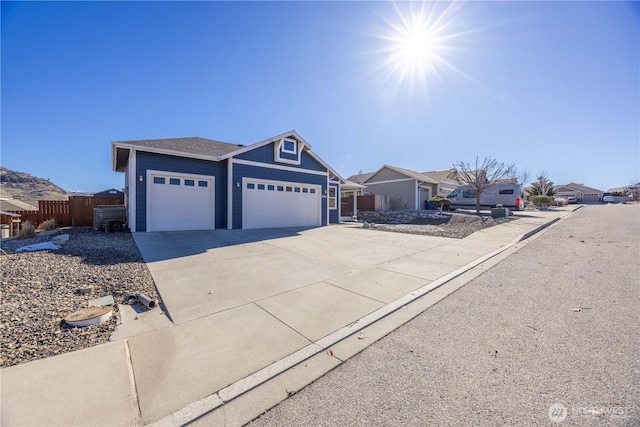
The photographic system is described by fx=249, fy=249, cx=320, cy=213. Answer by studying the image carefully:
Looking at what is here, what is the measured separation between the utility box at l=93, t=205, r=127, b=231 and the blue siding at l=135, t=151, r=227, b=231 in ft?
5.01

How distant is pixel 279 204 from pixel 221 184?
3.15 m

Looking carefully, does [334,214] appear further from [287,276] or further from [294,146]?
[287,276]

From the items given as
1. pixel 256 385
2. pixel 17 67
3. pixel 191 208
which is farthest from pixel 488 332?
pixel 17 67

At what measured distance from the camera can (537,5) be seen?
7.74m

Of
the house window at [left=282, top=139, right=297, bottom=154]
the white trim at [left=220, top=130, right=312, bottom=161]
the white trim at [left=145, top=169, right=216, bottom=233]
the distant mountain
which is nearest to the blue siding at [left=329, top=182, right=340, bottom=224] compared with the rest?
the white trim at [left=220, top=130, right=312, bottom=161]

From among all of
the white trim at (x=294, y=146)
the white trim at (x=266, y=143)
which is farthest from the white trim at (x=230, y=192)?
the white trim at (x=294, y=146)

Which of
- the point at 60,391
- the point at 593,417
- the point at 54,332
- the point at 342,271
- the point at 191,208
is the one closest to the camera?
the point at 593,417

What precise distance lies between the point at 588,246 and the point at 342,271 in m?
8.75

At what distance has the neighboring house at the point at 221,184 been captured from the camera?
10.2 meters

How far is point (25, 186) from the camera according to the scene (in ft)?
178

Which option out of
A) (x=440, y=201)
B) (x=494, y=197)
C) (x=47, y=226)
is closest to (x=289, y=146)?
(x=47, y=226)

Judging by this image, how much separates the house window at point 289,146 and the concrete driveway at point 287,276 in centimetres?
Result: 689

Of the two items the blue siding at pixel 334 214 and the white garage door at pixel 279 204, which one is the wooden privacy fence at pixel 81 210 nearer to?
the white garage door at pixel 279 204

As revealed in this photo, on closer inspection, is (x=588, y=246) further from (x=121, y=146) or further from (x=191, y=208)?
(x=121, y=146)
